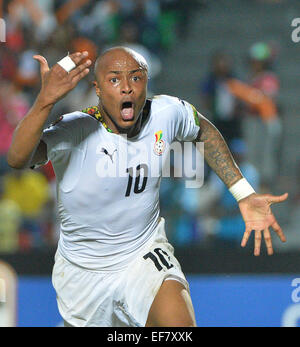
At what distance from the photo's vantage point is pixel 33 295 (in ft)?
19.9

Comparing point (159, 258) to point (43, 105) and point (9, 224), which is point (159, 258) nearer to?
point (43, 105)

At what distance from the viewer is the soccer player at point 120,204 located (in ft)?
12.7

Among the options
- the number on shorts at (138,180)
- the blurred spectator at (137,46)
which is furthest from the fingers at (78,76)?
the blurred spectator at (137,46)

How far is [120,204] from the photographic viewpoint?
4.01 meters

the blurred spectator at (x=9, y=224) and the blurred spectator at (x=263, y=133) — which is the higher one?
the blurred spectator at (x=263, y=133)

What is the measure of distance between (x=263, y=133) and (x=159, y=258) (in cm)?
437

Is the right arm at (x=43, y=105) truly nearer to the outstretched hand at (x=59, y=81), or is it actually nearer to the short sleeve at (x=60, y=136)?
the outstretched hand at (x=59, y=81)

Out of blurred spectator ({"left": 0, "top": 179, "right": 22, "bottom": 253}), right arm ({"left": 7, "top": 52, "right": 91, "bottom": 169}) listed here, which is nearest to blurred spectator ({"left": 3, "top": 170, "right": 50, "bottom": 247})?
blurred spectator ({"left": 0, "top": 179, "right": 22, "bottom": 253})

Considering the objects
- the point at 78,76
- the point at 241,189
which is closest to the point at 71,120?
the point at 78,76

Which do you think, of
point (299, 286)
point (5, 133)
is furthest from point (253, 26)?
point (299, 286)

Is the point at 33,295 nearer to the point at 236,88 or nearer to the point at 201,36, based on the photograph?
the point at 236,88

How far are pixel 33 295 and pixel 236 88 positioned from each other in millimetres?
3746

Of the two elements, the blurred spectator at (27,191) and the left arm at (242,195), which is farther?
the blurred spectator at (27,191)

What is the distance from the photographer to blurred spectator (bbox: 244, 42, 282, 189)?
26.3 ft
